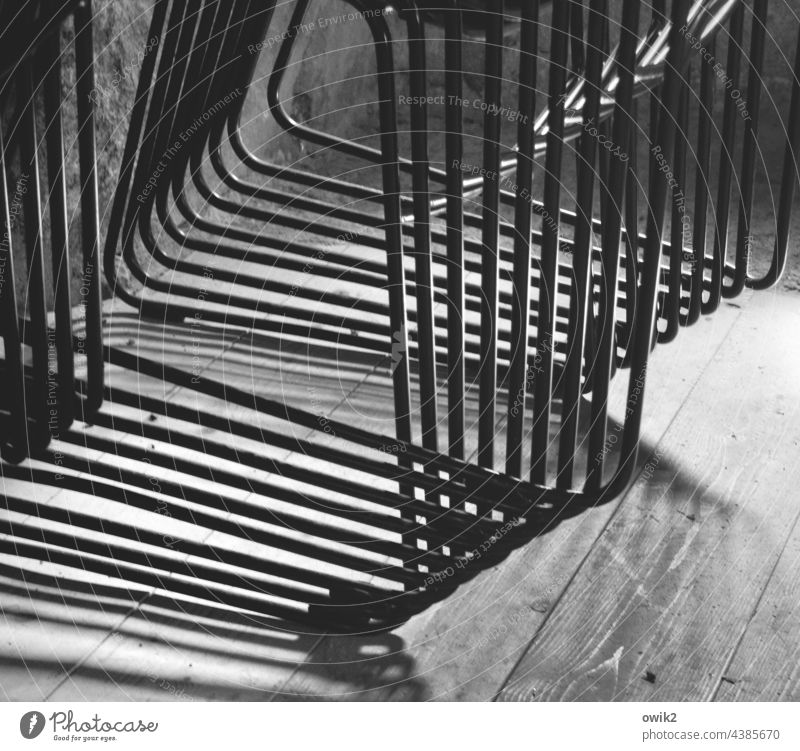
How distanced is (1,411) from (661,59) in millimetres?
745

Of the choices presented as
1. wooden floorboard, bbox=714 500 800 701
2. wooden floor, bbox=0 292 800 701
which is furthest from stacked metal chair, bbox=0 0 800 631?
wooden floorboard, bbox=714 500 800 701

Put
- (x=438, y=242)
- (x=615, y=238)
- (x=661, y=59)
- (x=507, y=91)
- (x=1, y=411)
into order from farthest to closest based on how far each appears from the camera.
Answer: (x=507, y=91), (x=438, y=242), (x=661, y=59), (x=1, y=411), (x=615, y=238)

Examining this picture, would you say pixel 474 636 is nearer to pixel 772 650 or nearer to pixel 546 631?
pixel 546 631

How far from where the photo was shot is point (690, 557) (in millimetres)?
1043

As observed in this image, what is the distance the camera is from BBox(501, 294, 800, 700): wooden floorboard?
908 mm

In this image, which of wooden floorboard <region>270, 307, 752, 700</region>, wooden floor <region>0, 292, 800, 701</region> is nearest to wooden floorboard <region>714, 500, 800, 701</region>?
wooden floor <region>0, 292, 800, 701</region>

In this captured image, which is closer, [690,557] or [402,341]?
[402,341]

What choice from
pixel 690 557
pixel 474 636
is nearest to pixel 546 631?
pixel 474 636

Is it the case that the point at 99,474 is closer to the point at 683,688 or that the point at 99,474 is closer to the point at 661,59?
the point at 683,688

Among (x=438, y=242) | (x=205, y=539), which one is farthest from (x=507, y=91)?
(x=205, y=539)

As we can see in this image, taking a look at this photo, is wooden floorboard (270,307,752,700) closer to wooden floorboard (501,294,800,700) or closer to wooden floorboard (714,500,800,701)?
wooden floorboard (501,294,800,700)

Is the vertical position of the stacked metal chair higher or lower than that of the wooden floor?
higher

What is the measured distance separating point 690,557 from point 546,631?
0.18m
